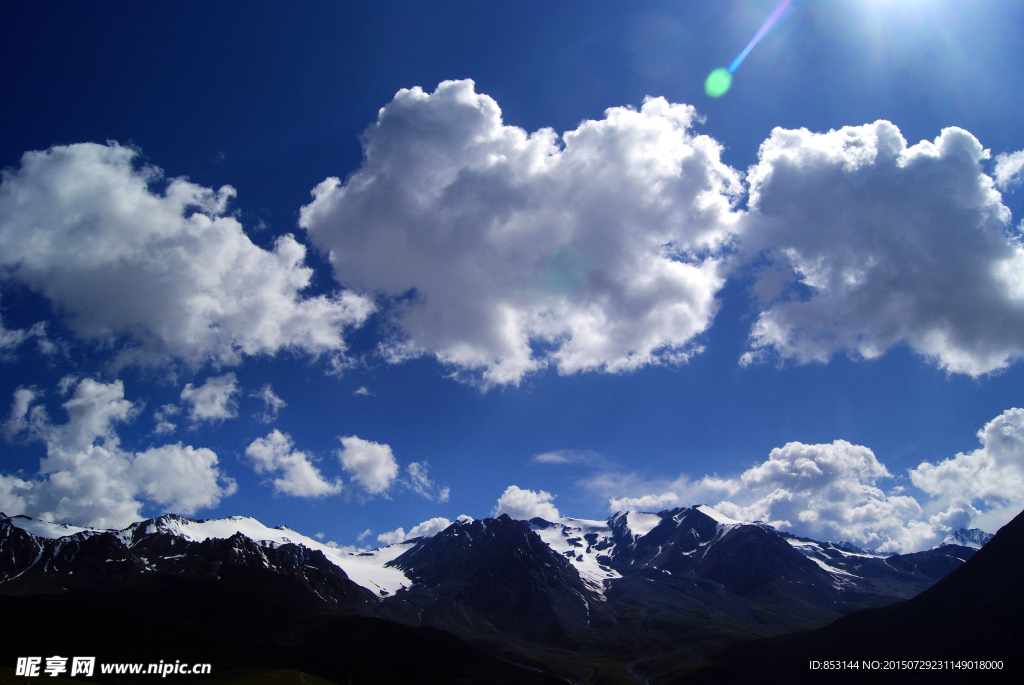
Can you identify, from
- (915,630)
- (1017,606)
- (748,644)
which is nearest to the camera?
(1017,606)

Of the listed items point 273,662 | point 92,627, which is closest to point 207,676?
point 273,662

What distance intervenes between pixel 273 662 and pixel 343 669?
69.1 feet

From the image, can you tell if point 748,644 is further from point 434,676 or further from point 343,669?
point 343,669

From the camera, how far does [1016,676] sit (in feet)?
358

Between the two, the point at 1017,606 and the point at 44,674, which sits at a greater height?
the point at 1017,606

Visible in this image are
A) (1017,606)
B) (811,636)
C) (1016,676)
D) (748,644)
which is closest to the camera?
(1016,676)

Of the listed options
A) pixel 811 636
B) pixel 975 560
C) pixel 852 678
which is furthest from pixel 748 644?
pixel 975 560

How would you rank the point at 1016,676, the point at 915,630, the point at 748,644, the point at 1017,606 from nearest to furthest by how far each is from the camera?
the point at 1016,676 → the point at 1017,606 → the point at 915,630 → the point at 748,644

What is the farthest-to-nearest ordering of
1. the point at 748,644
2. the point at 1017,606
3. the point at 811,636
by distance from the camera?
the point at 748,644 < the point at 811,636 < the point at 1017,606

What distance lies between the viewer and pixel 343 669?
170 metres

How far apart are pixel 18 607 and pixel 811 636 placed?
790 ft

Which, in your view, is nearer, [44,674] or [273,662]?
[44,674]

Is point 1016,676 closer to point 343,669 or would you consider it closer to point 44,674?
point 343,669

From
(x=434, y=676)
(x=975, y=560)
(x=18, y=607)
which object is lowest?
(x=434, y=676)
